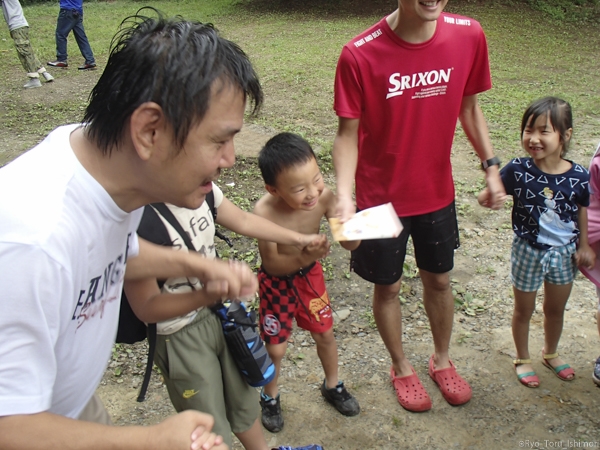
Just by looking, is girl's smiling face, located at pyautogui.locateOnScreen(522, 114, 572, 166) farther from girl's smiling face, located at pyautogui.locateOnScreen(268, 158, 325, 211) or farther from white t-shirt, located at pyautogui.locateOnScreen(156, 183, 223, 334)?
white t-shirt, located at pyautogui.locateOnScreen(156, 183, 223, 334)

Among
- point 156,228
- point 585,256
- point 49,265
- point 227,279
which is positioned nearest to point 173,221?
point 156,228

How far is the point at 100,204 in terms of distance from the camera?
3.86 feet

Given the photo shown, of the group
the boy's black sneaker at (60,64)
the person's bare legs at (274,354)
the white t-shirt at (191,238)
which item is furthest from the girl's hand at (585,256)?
the boy's black sneaker at (60,64)

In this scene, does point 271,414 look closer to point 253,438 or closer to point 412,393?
point 253,438

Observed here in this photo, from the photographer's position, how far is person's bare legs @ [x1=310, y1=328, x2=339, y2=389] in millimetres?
2580

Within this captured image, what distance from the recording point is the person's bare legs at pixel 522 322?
8.77ft

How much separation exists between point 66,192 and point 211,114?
14.1 inches

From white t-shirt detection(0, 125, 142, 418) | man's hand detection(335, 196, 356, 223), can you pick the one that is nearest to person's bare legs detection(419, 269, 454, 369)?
man's hand detection(335, 196, 356, 223)

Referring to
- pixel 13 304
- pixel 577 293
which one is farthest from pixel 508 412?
pixel 13 304

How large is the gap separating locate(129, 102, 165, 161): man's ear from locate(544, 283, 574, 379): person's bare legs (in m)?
2.15

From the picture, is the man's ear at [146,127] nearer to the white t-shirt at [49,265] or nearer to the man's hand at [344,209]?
the white t-shirt at [49,265]

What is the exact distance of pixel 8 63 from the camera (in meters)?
10.5

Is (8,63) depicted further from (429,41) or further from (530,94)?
(429,41)

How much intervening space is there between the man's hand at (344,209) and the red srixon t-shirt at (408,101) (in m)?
0.29
